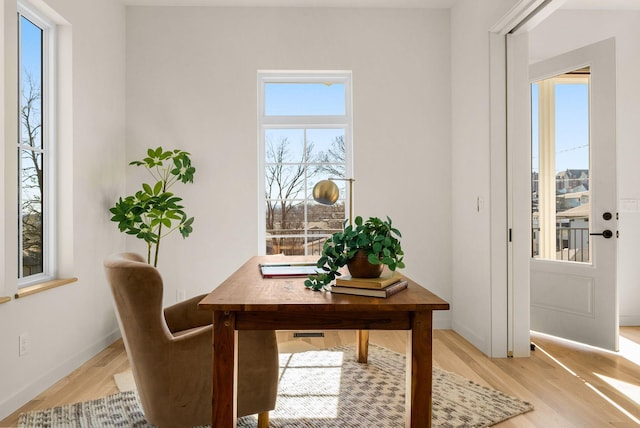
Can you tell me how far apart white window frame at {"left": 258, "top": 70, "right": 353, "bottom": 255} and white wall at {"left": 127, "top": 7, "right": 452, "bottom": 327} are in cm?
12

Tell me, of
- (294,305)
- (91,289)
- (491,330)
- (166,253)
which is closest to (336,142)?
(166,253)

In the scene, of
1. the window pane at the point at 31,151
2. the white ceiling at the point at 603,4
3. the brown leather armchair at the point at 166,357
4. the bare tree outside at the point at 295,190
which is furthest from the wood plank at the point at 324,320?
the white ceiling at the point at 603,4

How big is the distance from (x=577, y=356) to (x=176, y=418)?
8.92 feet

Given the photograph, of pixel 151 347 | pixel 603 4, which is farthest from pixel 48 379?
pixel 603 4

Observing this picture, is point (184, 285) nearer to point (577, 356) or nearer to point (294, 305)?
point (294, 305)

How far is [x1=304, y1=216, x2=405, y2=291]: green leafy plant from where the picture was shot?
1.46m

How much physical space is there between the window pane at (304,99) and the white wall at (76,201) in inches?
50.9

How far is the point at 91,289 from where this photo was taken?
10.2 feet

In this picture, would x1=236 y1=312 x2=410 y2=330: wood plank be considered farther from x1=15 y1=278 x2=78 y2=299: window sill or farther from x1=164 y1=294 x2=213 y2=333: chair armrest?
x1=15 y1=278 x2=78 y2=299: window sill

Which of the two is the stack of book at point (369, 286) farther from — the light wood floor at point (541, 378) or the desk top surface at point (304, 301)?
the light wood floor at point (541, 378)

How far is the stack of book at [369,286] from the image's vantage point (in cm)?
145

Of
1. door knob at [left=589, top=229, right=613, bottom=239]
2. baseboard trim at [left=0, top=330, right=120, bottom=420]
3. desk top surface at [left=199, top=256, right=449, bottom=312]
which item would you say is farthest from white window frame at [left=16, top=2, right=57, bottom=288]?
door knob at [left=589, top=229, right=613, bottom=239]

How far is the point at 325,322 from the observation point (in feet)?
4.61

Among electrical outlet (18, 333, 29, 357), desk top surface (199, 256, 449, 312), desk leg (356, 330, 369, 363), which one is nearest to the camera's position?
desk top surface (199, 256, 449, 312)
